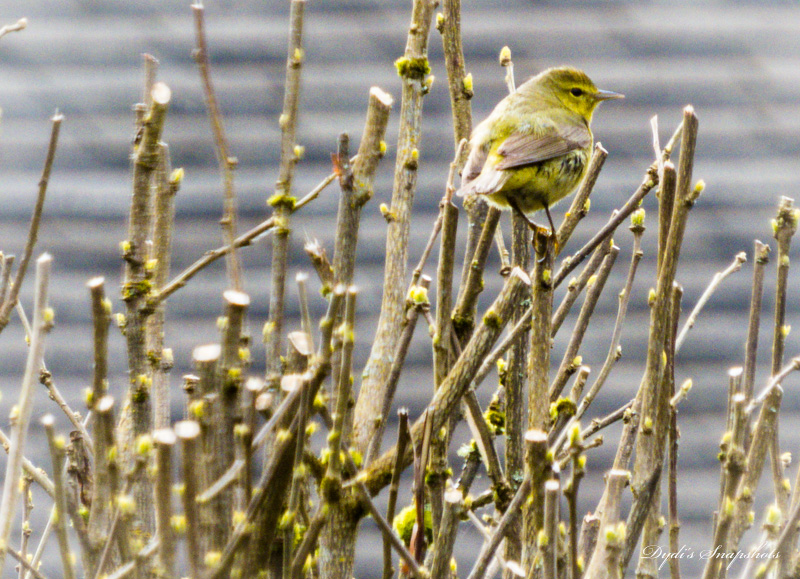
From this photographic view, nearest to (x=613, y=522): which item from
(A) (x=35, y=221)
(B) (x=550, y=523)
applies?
(B) (x=550, y=523)

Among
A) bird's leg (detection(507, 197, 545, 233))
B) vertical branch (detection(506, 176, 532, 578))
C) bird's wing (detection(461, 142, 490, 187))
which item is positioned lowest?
vertical branch (detection(506, 176, 532, 578))

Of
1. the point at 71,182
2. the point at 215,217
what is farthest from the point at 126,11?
the point at 215,217

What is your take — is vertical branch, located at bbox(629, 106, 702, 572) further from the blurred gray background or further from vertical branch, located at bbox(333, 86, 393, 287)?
the blurred gray background

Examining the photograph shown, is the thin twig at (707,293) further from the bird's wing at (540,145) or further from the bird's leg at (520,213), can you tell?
the bird's wing at (540,145)

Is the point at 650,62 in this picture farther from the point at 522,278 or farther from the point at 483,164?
the point at 522,278

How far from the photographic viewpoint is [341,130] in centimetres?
369

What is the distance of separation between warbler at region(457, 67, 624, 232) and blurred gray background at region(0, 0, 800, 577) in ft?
3.67

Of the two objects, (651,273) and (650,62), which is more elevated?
(650,62)

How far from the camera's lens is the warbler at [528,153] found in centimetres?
198

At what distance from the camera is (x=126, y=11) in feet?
12.7

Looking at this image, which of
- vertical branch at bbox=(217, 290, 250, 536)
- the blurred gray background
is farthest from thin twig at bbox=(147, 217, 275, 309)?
the blurred gray background

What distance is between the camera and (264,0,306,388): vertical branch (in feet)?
4.05

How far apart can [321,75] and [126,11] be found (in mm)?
933

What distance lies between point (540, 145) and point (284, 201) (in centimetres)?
110
